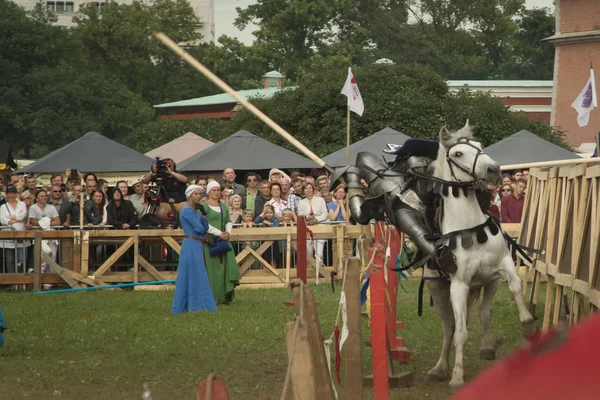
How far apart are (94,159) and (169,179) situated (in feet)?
19.9

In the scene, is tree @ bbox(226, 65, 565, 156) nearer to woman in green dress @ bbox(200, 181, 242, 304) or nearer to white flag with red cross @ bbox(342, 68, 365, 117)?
white flag with red cross @ bbox(342, 68, 365, 117)

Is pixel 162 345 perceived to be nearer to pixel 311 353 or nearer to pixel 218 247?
pixel 218 247

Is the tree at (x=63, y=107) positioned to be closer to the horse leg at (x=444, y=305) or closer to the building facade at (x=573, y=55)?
the building facade at (x=573, y=55)

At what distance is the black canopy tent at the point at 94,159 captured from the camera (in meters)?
24.8

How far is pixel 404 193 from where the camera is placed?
417 inches

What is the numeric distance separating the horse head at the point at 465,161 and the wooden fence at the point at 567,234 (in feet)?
3.25

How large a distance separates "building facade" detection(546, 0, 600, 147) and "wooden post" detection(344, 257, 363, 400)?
181 feet

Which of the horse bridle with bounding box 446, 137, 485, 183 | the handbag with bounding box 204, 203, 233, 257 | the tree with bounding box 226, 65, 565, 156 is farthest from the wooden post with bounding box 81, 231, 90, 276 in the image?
the tree with bounding box 226, 65, 565, 156

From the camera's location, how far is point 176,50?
1045cm

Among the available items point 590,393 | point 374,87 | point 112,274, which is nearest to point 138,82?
point 374,87

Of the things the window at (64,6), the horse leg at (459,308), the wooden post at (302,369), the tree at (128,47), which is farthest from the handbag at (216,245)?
the window at (64,6)

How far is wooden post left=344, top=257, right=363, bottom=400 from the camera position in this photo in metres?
6.22

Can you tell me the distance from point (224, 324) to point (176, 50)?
4.51 m

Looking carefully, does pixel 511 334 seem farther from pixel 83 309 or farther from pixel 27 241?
pixel 27 241
